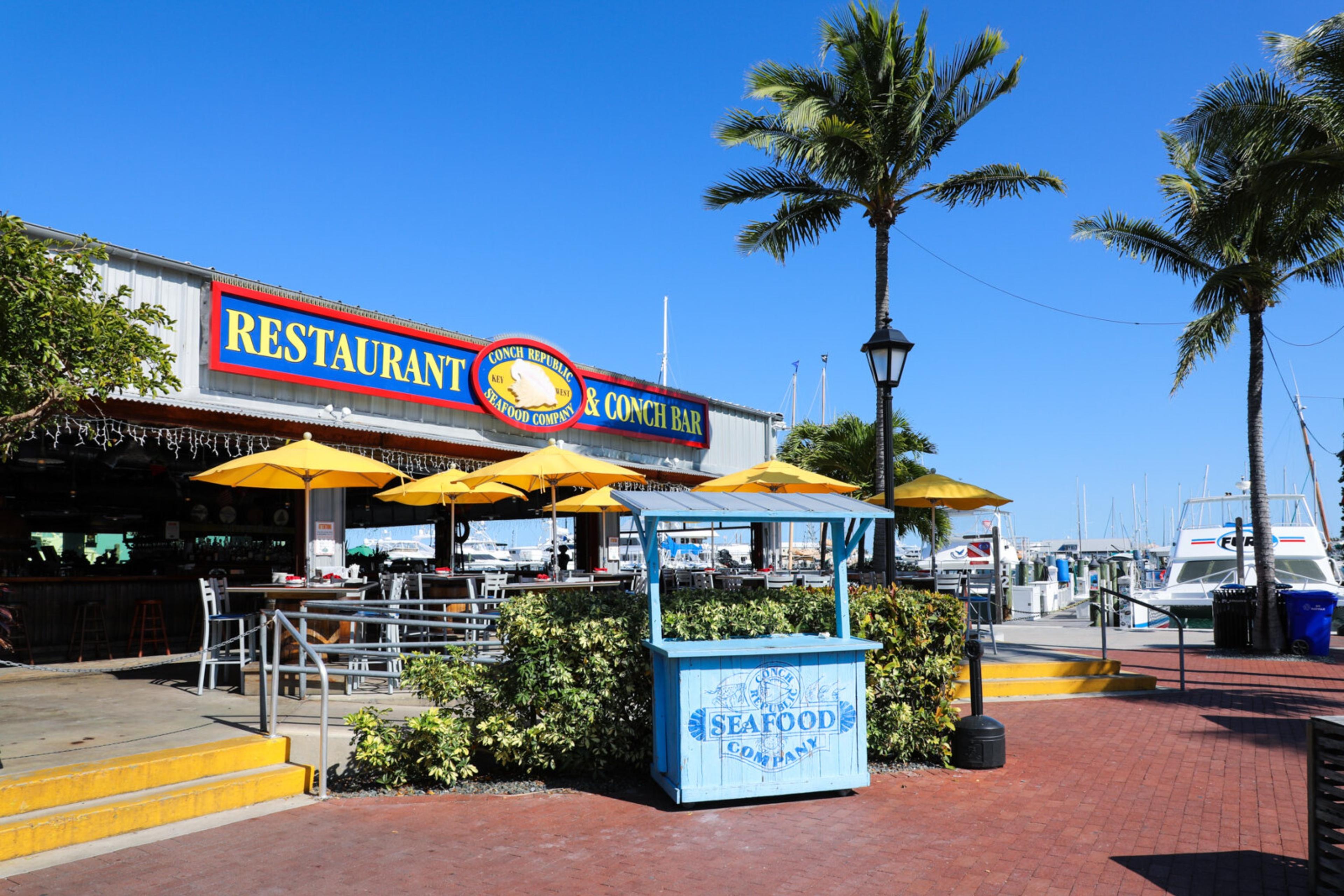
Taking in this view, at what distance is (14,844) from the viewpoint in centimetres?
514

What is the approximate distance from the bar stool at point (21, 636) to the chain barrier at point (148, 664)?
0.17 meters

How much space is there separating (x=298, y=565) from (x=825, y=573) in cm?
829

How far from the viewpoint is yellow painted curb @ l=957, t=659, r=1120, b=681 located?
1117cm

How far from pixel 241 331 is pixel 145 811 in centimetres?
779

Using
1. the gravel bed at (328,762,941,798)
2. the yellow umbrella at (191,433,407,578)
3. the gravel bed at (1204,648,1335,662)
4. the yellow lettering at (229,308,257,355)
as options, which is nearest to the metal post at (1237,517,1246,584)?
the gravel bed at (1204,648,1335,662)

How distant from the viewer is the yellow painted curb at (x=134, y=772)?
5438 mm

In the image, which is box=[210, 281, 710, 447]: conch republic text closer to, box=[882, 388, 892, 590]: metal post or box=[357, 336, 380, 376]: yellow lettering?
box=[357, 336, 380, 376]: yellow lettering

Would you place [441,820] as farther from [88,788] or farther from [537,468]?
[537,468]

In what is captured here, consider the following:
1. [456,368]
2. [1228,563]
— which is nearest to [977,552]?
[1228,563]

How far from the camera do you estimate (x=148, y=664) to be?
913 centimetres

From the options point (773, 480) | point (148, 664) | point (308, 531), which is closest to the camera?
point (148, 664)

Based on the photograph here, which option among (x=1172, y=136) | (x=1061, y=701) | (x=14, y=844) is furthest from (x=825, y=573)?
(x=14, y=844)

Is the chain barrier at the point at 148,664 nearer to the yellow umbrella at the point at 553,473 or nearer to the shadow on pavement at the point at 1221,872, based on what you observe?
the yellow umbrella at the point at 553,473

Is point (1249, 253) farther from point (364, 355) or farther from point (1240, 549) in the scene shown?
point (364, 355)
